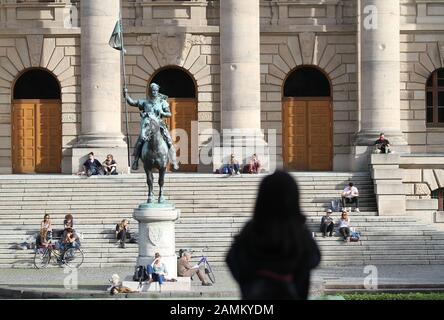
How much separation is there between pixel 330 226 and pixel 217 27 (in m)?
15.0

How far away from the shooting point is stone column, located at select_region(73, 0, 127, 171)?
50.3 meters

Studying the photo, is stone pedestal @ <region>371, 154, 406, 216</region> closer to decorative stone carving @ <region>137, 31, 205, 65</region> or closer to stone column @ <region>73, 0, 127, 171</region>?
stone column @ <region>73, 0, 127, 171</region>

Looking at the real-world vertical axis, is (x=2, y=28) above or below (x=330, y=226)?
above

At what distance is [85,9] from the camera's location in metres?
50.7

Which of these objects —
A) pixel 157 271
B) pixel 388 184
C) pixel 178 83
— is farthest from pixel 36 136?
pixel 157 271

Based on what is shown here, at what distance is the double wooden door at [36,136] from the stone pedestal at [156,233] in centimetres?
2219

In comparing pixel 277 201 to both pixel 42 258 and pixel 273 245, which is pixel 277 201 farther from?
pixel 42 258

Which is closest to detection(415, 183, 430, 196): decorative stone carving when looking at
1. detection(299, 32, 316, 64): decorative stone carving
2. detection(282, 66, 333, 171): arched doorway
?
detection(282, 66, 333, 171): arched doorway

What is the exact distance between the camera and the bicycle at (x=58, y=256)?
126 ft

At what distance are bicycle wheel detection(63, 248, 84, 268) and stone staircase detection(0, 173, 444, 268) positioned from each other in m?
0.26

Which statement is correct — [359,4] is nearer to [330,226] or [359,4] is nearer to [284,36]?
[284,36]

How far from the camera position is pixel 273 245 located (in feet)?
36.5
